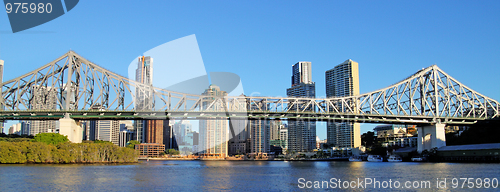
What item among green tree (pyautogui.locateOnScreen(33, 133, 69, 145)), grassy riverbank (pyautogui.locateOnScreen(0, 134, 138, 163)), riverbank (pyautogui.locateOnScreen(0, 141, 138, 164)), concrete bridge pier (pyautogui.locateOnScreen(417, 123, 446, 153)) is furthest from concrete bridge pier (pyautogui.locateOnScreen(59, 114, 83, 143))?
concrete bridge pier (pyautogui.locateOnScreen(417, 123, 446, 153))

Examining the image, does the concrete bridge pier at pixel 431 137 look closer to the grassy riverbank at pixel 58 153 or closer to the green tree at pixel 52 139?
the grassy riverbank at pixel 58 153

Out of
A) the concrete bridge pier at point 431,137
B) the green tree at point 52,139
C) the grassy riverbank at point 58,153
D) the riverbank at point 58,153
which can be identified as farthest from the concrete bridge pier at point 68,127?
the concrete bridge pier at point 431,137

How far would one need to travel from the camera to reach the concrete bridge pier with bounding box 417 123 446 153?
8781 cm

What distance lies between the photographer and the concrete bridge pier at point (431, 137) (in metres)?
87.8

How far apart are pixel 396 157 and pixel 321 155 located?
248 ft

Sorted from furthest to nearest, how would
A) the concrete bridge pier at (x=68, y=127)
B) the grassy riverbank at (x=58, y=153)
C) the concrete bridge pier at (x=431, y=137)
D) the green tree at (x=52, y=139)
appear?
the concrete bridge pier at (x=431, y=137)
the concrete bridge pier at (x=68, y=127)
the green tree at (x=52, y=139)
the grassy riverbank at (x=58, y=153)

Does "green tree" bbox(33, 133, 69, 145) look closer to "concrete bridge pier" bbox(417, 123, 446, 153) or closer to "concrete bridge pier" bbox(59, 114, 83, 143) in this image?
"concrete bridge pier" bbox(59, 114, 83, 143)

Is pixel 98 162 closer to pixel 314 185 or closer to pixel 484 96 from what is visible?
pixel 314 185

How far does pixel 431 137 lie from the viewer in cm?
9006

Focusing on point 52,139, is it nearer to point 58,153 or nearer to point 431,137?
point 58,153

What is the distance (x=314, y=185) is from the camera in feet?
122

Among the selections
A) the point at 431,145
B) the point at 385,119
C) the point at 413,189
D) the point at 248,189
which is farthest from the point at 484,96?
the point at 248,189

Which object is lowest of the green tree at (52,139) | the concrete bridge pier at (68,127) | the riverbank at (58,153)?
the riverbank at (58,153)

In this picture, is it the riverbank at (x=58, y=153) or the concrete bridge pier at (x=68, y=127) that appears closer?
the riverbank at (x=58, y=153)
